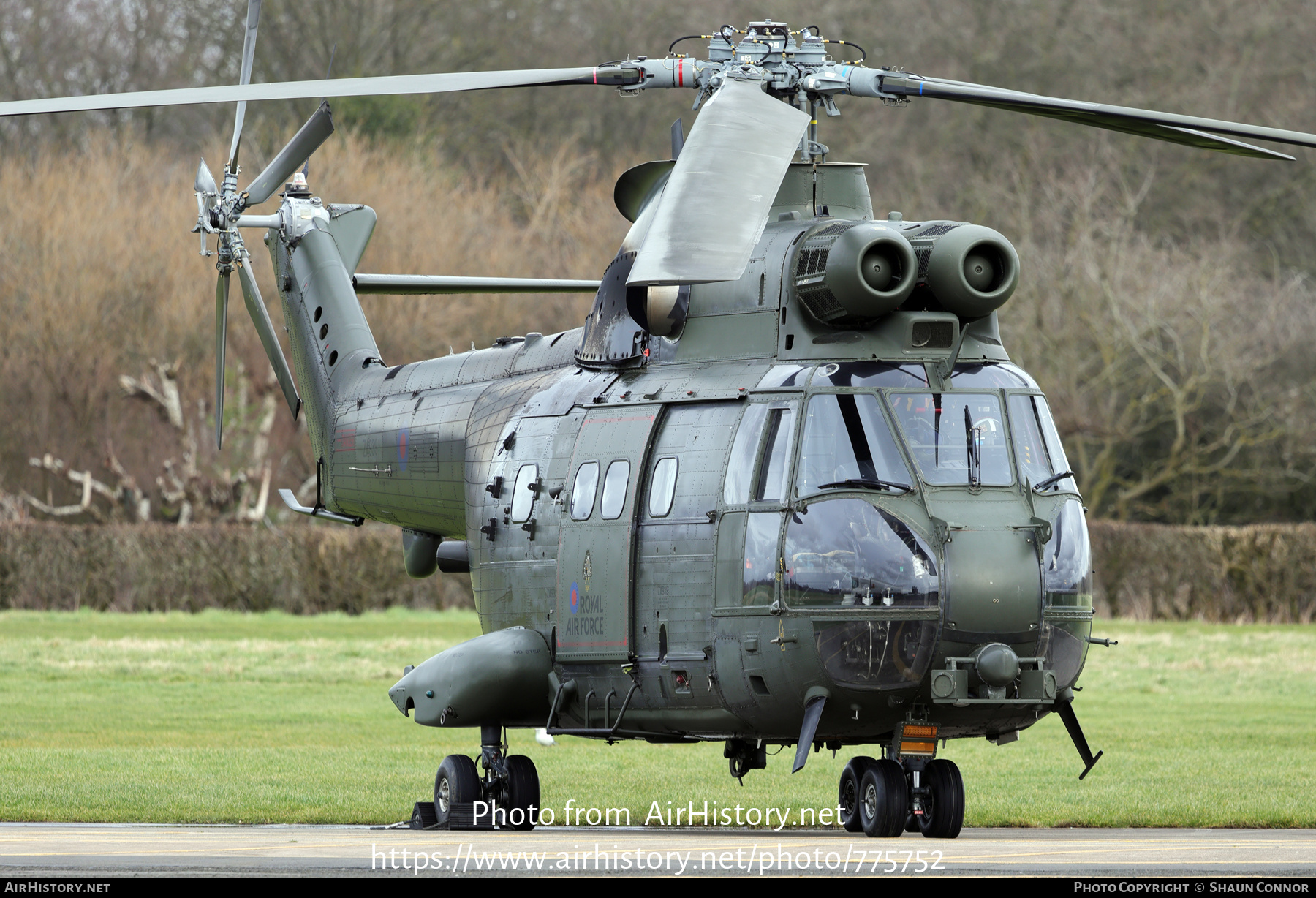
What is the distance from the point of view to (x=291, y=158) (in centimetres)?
1748

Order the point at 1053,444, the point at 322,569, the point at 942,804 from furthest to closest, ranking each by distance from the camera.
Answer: the point at 322,569, the point at 1053,444, the point at 942,804

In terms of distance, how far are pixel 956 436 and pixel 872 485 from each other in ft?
2.16

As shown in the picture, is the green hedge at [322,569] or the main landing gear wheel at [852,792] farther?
the green hedge at [322,569]

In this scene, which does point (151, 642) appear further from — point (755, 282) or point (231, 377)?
point (755, 282)

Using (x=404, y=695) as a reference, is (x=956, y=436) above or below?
above

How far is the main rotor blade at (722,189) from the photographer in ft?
31.9

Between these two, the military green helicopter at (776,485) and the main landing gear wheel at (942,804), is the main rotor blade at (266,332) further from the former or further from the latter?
the main landing gear wheel at (942,804)

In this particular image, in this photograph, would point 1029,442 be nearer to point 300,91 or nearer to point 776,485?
point 776,485

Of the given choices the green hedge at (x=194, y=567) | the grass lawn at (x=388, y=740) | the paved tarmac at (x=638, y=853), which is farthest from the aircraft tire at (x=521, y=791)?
the green hedge at (x=194, y=567)

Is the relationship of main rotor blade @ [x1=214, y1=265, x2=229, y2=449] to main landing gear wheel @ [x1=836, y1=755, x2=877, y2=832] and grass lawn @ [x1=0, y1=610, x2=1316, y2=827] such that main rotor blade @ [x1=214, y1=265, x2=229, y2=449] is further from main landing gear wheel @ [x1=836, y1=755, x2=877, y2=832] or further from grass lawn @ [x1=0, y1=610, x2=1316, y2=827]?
main landing gear wheel @ [x1=836, y1=755, x2=877, y2=832]

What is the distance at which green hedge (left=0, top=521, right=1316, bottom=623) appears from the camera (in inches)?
1415

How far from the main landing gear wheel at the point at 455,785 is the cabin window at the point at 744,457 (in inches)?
126

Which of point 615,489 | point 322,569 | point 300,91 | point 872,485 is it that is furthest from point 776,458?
point 322,569

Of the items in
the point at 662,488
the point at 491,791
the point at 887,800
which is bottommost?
the point at 491,791
